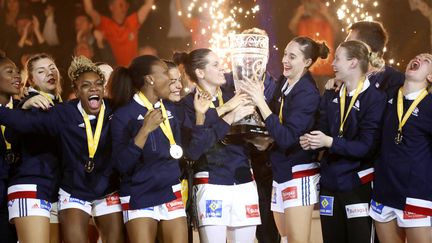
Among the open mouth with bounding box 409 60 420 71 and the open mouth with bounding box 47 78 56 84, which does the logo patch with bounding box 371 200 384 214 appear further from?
the open mouth with bounding box 47 78 56 84

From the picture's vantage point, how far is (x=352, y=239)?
425 cm

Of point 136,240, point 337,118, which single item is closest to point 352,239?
point 337,118

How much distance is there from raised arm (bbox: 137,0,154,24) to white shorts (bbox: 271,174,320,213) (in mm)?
5755

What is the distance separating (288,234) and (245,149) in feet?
2.09

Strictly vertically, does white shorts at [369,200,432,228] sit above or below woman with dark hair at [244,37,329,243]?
below

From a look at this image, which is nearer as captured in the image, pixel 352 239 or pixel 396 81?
pixel 352 239

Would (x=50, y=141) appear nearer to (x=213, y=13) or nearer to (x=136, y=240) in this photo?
(x=136, y=240)

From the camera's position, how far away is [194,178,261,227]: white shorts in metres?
4.41

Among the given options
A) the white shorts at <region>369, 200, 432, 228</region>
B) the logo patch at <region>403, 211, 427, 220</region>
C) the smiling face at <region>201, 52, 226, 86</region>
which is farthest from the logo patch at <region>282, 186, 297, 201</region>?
the smiling face at <region>201, 52, 226, 86</region>

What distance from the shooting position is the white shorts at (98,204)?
4.35 m

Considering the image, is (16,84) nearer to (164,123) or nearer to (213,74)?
(164,123)

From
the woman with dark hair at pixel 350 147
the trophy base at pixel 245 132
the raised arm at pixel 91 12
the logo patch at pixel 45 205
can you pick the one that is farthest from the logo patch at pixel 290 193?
the raised arm at pixel 91 12

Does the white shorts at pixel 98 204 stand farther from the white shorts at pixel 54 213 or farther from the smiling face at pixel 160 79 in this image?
the smiling face at pixel 160 79

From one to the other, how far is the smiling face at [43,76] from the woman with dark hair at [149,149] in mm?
716
